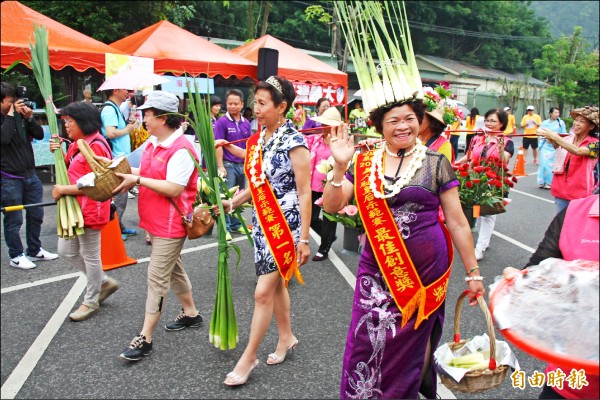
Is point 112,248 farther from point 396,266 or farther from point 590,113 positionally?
point 590,113

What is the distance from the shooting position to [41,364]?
3262mm

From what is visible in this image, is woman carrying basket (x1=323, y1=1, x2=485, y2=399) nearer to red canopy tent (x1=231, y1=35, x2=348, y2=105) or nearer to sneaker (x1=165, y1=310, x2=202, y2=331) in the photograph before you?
sneaker (x1=165, y1=310, x2=202, y2=331)

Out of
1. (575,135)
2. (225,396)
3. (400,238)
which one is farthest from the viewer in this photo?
(575,135)

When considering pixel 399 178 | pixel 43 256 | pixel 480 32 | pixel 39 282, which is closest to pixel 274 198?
pixel 399 178

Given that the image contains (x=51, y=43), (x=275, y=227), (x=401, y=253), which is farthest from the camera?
(x=51, y=43)

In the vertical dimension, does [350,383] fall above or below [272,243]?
below

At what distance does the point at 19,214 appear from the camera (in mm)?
5043

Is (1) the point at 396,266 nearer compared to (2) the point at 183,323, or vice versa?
(1) the point at 396,266

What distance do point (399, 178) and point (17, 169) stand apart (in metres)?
4.08

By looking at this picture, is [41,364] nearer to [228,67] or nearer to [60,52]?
[60,52]

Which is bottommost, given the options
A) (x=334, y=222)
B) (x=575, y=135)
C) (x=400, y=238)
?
(x=334, y=222)

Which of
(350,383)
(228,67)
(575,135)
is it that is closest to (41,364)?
(350,383)

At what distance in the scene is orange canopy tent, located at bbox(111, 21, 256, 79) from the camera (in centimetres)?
938

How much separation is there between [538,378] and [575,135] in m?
3.42
